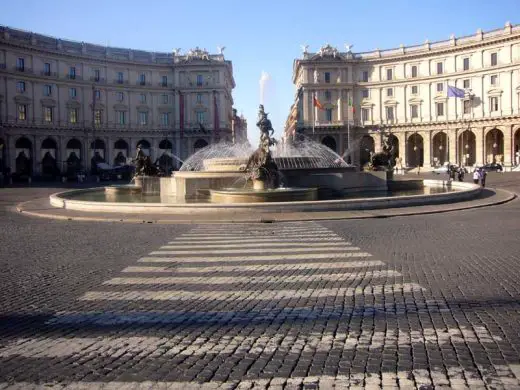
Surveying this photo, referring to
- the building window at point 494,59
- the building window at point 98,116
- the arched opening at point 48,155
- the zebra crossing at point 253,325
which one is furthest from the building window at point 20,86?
the zebra crossing at point 253,325

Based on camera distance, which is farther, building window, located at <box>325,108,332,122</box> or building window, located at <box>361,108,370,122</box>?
building window, located at <box>325,108,332,122</box>

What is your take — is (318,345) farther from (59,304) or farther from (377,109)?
(377,109)

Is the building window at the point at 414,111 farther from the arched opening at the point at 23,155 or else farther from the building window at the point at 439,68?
the arched opening at the point at 23,155

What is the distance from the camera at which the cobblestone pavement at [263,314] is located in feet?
18.6

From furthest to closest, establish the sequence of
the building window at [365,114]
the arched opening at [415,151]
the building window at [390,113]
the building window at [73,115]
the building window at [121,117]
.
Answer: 1. the building window at [365,114]
2. the arched opening at [415,151]
3. the building window at [390,113]
4. the building window at [121,117]
5. the building window at [73,115]

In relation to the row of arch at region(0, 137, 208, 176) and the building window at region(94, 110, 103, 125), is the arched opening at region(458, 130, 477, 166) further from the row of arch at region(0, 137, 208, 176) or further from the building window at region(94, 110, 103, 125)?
the building window at region(94, 110, 103, 125)

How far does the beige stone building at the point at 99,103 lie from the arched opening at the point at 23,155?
14cm

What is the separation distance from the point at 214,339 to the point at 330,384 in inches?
75.0

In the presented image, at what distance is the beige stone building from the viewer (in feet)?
269

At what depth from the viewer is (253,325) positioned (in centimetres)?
730

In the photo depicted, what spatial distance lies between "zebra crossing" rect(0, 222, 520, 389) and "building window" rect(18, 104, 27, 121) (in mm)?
78918

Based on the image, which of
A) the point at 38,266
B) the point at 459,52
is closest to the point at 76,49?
the point at 459,52

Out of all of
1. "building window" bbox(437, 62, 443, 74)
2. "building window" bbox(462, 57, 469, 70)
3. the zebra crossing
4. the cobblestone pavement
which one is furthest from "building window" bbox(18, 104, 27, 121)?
the zebra crossing

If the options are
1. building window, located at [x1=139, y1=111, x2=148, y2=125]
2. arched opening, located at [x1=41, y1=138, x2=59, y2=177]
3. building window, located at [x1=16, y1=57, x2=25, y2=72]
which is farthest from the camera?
building window, located at [x1=139, y1=111, x2=148, y2=125]
